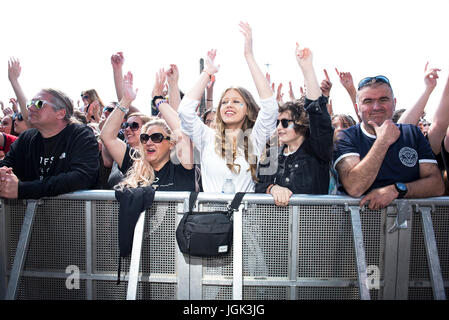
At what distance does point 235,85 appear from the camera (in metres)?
3.15

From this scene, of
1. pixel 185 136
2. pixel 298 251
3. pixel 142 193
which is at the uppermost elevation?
pixel 185 136

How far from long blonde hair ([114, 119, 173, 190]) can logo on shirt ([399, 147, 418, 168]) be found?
6.94 feet

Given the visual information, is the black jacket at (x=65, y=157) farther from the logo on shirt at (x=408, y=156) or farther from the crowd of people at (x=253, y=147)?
the logo on shirt at (x=408, y=156)

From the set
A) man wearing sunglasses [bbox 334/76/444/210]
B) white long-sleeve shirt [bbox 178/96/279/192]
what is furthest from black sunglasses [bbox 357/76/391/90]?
white long-sleeve shirt [bbox 178/96/279/192]

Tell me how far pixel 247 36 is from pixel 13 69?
3013mm

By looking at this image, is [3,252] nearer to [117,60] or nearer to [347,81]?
[117,60]

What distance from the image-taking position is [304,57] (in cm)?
262

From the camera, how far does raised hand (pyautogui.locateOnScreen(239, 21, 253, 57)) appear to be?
2.89 metres

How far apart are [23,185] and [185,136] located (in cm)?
143

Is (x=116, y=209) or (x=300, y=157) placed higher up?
(x=300, y=157)

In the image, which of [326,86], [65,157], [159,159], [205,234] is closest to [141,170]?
[159,159]

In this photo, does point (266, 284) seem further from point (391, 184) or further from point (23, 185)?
point (23, 185)

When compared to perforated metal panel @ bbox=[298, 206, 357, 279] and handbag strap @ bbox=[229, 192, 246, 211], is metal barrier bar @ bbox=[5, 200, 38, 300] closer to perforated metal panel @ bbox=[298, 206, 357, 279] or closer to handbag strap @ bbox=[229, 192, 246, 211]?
handbag strap @ bbox=[229, 192, 246, 211]

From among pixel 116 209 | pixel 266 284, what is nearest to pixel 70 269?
pixel 116 209
